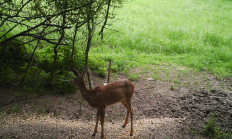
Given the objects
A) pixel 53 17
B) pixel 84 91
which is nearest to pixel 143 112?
pixel 84 91

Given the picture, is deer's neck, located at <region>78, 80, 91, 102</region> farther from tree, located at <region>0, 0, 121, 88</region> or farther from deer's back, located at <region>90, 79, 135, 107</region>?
tree, located at <region>0, 0, 121, 88</region>

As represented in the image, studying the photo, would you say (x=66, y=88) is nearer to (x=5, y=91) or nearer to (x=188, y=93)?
(x=5, y=91)

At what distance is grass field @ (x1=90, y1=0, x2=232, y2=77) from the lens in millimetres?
8883

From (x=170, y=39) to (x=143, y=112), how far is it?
663cm

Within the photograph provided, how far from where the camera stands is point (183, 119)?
5.02m

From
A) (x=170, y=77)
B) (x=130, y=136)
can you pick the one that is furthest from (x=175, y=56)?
(x=130, y=136)

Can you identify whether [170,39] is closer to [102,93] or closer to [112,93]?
[112,93]

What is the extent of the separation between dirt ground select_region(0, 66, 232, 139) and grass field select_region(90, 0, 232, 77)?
151 cm

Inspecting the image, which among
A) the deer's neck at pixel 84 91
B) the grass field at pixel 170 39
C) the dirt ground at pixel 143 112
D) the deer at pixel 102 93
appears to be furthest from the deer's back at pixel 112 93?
the grass field at pixel 170 39

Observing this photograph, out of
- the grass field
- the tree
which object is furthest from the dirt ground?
the grass field

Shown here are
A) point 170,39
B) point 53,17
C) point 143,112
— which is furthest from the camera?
point 170,39

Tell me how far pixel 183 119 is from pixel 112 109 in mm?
1842

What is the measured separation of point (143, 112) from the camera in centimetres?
556

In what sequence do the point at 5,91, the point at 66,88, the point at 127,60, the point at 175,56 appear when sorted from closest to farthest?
the point at 5,91, the point at 66,88, the point at 127,60, the point at 175,56
